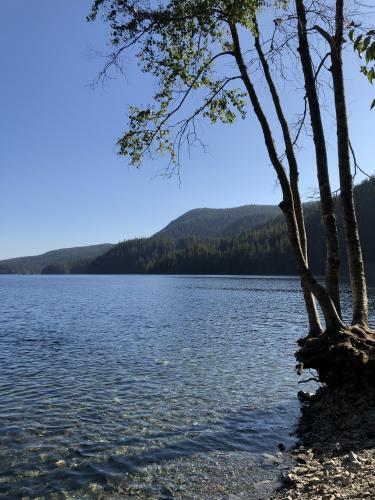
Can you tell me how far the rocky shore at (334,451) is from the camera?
830 cm

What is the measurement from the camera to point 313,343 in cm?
1408

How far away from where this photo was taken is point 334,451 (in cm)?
1070

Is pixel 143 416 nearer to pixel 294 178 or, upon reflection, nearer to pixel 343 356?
pixel 343 356

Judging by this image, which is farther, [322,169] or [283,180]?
[283,180]

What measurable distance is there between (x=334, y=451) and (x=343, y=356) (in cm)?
316

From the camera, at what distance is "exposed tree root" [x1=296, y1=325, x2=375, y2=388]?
1288 centimetres

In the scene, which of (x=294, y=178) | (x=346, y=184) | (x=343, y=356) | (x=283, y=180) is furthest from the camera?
(x=294, y=178)

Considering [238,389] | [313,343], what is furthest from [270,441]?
[238,389]

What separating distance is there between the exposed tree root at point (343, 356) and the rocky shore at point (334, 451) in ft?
1.47

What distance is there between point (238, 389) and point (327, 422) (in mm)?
5814

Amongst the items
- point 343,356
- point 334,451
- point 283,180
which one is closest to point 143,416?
point 334,451

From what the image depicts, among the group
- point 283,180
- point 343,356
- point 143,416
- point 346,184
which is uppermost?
point 283,180

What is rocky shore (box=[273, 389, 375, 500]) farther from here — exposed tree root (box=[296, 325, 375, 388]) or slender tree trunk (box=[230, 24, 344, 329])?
slender tree trunk (box=[230, 24, 344, 329])

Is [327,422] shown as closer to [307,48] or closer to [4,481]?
[4,481]
